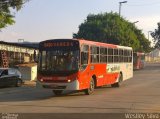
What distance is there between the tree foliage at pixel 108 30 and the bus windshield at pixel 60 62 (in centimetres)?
4386

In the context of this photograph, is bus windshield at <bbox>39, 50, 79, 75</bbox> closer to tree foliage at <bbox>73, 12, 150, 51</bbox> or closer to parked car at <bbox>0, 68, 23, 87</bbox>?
parked car at <bbox>0, 68, 23, 87</bbox>

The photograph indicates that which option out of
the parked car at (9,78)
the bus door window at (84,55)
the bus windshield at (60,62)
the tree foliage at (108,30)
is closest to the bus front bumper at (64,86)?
the bus windshield at (60,62)

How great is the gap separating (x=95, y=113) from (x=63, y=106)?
246 cm

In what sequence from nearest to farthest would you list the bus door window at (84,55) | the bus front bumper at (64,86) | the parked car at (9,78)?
the bus front bumper at (64,86)
the bus door window at (84,55)
the parked car at (9,78)

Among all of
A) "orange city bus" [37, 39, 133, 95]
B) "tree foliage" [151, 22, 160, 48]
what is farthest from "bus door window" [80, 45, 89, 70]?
"tree foliage" [151, 22, 160, 48]

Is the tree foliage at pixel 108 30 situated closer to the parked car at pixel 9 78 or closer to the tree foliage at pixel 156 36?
the parked car at pixel 9 78

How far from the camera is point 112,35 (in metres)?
67.0

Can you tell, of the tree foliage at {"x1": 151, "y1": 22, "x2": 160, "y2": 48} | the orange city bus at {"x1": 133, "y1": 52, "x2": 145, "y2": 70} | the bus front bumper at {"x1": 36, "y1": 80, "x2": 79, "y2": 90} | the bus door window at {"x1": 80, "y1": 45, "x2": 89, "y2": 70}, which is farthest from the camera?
the tree foliage at {"x1": 151, "y1": 22, "x2": 160, "y2": 48}

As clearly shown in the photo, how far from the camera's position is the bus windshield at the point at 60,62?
21.5 meters

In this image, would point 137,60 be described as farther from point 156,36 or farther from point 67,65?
point 156,36

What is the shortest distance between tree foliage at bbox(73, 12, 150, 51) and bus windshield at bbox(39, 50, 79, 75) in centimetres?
4386

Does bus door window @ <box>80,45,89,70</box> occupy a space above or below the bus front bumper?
above

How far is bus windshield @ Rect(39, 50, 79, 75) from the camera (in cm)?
2145

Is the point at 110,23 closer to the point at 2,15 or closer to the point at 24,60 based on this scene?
the point at 24,60
